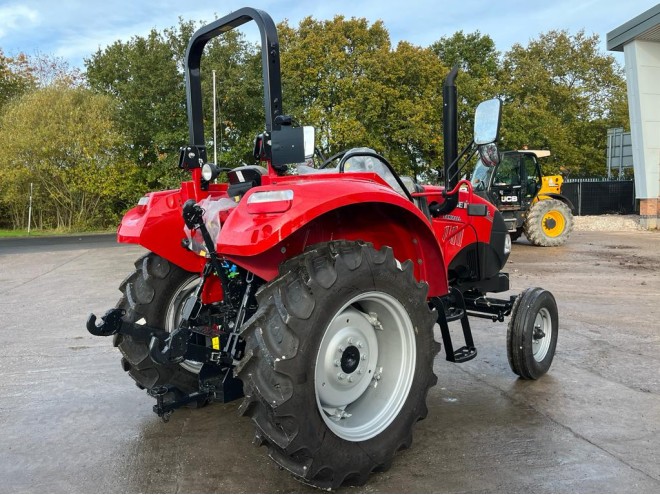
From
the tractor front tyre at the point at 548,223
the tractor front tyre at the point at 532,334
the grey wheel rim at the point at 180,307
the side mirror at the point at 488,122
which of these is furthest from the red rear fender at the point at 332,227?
the tractor front tyre at the point at 548,223

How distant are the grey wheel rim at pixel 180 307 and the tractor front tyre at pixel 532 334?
231 centimetres

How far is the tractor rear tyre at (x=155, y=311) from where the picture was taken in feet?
12.0

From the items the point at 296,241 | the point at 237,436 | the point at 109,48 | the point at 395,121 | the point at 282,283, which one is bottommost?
the point at 237,436

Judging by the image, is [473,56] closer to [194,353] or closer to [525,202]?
[525,202]

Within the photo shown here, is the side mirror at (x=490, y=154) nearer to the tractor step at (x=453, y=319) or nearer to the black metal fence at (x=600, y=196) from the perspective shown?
the tractor step at (x=453, y=319)

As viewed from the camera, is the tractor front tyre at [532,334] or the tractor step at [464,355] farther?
the tractor front tyre at [532,334]

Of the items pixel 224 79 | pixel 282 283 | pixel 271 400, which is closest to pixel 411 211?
pixel 282 283

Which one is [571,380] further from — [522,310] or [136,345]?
[136,345]

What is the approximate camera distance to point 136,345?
365 cm

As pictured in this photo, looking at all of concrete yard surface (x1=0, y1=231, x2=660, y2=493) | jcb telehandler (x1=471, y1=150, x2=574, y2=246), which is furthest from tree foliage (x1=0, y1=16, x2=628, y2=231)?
concrete yard surface (x1=0, y1=231, x2=660, y2=493)

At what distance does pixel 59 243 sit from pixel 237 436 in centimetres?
1615

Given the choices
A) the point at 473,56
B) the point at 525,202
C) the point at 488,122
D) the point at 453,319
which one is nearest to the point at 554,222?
the point at 525,202

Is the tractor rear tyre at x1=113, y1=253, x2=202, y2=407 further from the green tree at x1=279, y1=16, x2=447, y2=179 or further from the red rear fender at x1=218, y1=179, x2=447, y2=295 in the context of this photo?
the green tree at x1=279, y1=16, x2=447, y2=179

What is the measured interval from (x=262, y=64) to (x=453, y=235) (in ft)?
6.59
